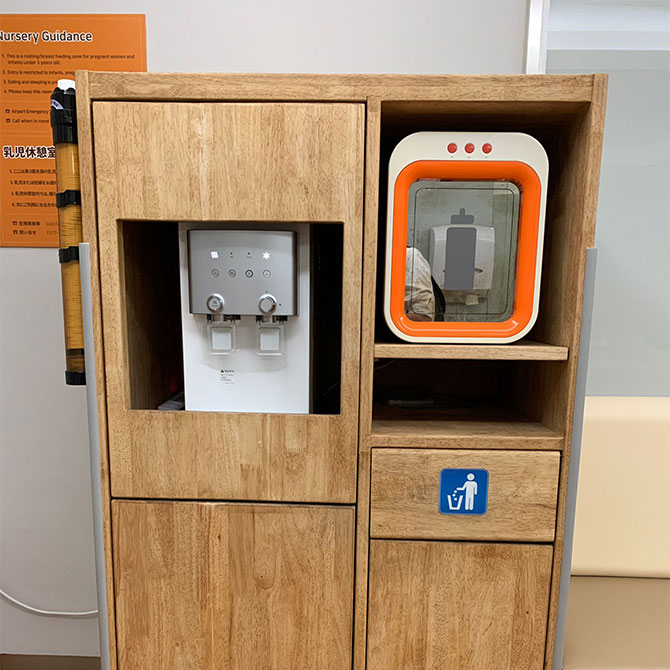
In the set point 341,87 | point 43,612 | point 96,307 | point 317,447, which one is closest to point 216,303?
point 96,307

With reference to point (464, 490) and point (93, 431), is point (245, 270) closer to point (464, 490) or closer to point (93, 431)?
point (93, 431)

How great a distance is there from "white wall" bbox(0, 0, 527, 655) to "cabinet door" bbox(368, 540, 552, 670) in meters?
0.99

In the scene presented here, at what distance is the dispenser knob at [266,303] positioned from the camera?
34.9 inches

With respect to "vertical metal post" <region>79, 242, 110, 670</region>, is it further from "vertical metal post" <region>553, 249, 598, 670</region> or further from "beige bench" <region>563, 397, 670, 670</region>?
"beige bench" <region>563, 397, 670, 670</region>

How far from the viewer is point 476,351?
0.90m

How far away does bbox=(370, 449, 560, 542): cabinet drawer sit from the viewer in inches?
35.9

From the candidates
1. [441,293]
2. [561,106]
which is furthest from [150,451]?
[561,106]

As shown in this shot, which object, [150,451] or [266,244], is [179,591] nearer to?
[150,451]

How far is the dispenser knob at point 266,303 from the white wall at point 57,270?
71 centimetres

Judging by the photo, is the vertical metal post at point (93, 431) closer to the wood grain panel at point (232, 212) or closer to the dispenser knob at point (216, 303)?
the wood grain panel at point (232, 212)

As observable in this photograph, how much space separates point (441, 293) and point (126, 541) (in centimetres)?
82

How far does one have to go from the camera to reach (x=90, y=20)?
1.22 metres

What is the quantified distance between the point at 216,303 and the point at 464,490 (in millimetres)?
601

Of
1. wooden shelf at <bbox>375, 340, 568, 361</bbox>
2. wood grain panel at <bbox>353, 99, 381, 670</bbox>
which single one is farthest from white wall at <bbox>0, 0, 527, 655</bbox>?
wooden shelf at <bbox>375, 340, 568, 361</bbox>
